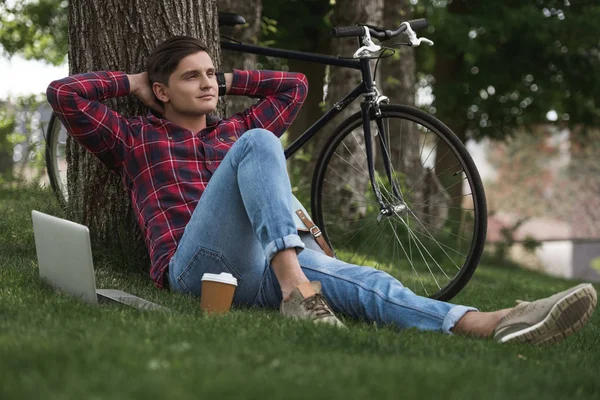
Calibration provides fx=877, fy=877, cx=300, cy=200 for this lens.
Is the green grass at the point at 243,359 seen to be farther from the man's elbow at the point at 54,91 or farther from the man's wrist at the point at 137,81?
the man's wrist at the point at 137,81

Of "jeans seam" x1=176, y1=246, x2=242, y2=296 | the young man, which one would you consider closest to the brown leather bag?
the young man


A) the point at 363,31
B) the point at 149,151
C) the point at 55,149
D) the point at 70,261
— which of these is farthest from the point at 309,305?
the point at 55,149

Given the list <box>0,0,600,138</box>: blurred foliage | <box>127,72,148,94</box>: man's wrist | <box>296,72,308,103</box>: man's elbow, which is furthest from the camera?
<box>0,0,600,138</box>: blurred foliage

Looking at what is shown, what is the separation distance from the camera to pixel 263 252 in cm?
308

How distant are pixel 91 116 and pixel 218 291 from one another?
96 cm

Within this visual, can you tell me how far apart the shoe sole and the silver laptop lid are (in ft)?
4.37

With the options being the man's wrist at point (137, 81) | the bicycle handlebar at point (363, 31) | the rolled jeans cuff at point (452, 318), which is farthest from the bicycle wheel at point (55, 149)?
the rolled jeans cuff at point (452, 318)

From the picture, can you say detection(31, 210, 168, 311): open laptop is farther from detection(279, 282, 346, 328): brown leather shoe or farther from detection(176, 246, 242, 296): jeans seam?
detection(279, 282, 346, 328): brown leather shoe

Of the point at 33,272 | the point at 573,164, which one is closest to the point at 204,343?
Answer: the point at 33,272

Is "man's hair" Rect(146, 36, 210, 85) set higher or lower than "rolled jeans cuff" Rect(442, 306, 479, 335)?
higher

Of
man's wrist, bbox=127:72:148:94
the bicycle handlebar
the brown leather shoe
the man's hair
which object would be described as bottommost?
the brown leather shoe

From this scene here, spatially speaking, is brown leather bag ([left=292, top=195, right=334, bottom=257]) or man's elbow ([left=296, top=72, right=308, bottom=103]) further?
man's elbow ([left=296, top=72, right=308, bottom=103])

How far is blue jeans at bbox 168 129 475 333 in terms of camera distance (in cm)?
283

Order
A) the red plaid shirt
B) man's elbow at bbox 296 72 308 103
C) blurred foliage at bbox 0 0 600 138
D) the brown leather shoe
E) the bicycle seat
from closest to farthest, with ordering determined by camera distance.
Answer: the brown leather shoe
the red plaid shirt
man's elbow at bbox 296 72 308 103
the bicycle seat
blurred foliage at bbox 0 0 600 138
